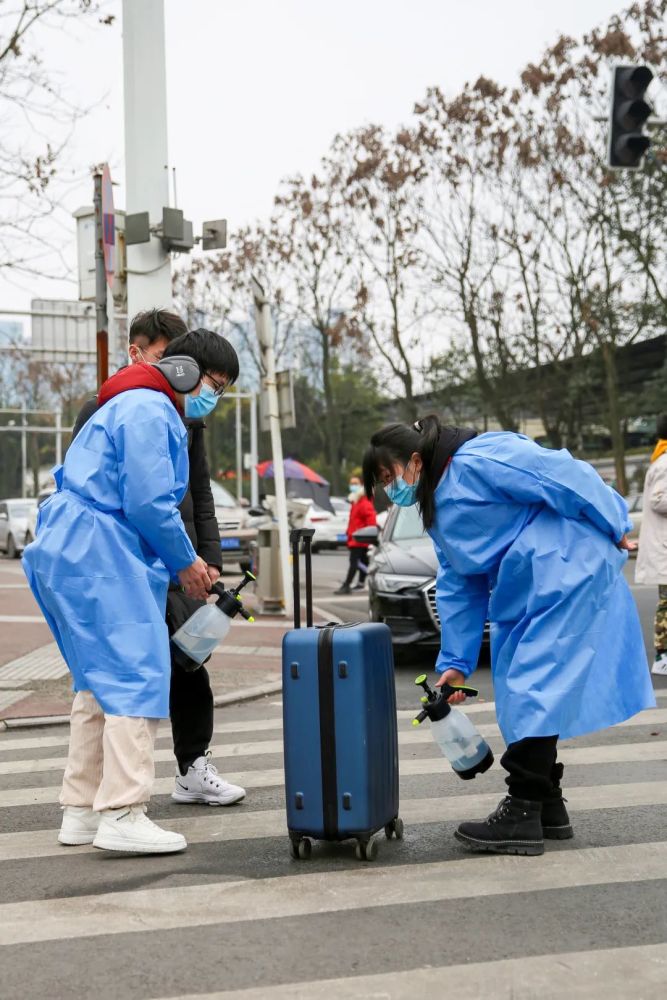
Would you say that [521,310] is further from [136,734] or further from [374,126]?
[136,734]

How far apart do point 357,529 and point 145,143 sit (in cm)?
788

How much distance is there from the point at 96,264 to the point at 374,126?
25.8m

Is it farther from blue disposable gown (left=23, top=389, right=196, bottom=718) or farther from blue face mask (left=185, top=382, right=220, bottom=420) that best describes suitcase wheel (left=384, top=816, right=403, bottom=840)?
blue face mask (left=185, top=382, right=220, bottom=420)

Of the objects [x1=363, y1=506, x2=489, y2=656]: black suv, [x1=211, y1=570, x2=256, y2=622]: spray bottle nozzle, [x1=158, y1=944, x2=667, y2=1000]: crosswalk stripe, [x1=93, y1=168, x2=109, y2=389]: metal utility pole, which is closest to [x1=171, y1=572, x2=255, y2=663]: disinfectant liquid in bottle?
[x1=211, y1=570, x2=256, y2=622]: spray bottle nozzle

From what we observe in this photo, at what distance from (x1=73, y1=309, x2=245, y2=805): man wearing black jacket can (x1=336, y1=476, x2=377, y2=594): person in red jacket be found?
11.3 m

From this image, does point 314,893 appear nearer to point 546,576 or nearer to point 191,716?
point 546,576

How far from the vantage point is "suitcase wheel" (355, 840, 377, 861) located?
168 inches

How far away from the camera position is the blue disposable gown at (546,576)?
4211 millimetres

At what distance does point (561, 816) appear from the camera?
454 centimetres

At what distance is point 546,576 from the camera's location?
4.23 meters

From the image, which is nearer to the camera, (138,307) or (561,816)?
(561,816)

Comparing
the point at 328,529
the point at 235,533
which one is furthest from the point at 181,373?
the point at 328,529

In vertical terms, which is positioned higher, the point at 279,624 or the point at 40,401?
the point at 40,401

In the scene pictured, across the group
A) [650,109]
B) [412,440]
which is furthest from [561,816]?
[650,109]
